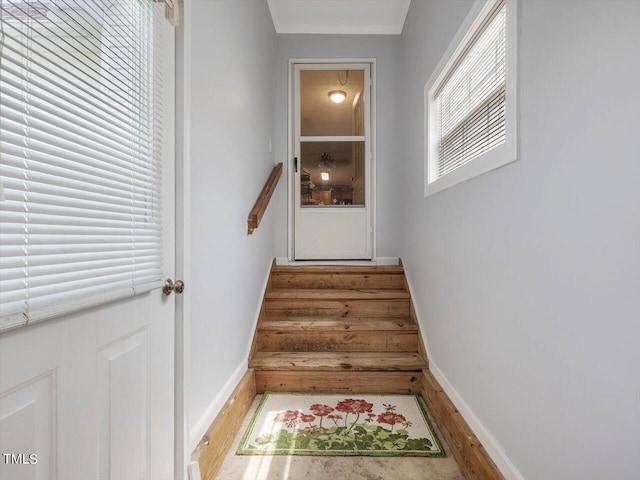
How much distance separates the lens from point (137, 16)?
0.97m

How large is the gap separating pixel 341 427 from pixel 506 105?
169 cm

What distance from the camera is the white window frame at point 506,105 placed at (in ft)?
3.76

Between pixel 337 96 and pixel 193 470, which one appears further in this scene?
pixel 337 96

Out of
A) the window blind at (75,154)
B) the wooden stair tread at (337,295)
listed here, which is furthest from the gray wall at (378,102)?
the window blind at (75,154)

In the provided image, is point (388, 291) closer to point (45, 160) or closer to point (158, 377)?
point (158, 377)

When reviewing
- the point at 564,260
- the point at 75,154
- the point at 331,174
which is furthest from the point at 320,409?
the point at 331,174

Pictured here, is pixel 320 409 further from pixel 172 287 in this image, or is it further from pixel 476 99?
pixel 476 99

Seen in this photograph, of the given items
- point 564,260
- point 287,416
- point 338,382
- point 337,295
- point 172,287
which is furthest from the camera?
point 337,295

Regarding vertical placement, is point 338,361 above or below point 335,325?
below

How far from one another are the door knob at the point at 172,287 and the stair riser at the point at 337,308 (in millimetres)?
1445

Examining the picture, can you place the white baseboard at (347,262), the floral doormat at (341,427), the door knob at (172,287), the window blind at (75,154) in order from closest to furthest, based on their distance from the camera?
the window blind at (75,154), the door knob at (172,287), the floral doormat at (341,427), the white baseboard at (347,262)

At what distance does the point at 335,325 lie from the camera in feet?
7.75

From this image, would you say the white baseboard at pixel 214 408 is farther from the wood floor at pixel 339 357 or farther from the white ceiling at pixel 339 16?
the white ceiling at pixel 339 16

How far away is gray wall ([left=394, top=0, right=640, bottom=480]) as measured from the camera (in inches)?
27.5
